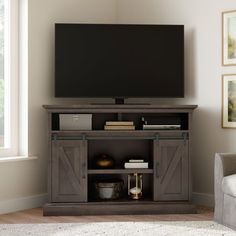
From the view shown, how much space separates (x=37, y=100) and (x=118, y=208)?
1.28 metres

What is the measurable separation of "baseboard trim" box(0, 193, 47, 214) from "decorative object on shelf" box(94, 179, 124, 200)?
1.92 ft

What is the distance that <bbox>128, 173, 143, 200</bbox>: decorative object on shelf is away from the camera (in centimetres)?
446

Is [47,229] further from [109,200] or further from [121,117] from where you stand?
[121,117]

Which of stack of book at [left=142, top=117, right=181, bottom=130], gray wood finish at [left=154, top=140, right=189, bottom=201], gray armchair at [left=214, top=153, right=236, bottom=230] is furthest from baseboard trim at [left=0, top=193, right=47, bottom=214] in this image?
gray armchair at [left=214, top=153, right=236, bottom=230]

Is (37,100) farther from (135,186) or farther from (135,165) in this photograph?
(135,186)

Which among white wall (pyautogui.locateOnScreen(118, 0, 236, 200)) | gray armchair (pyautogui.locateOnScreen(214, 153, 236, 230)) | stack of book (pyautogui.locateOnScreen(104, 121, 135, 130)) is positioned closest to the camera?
gray armchair (pyautogui.locateOnScreen(214, 153, 236, 230))

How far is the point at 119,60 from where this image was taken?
4.56m

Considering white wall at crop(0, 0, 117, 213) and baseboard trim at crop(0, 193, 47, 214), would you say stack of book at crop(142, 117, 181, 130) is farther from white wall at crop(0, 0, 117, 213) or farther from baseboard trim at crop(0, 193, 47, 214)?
baseboard trim at crop(0, 193, 47, 214)

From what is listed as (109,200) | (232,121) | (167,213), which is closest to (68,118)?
(109,200)

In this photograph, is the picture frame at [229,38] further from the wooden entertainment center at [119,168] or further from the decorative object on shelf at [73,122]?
the decorative object on shelf at [73,122]

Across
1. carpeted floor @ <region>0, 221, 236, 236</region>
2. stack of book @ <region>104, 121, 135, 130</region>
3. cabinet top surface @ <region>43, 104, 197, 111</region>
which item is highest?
cabinet top surface @ <region>43, 104, 197, 111</region>

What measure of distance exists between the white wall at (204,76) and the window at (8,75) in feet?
5.09

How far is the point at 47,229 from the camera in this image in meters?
3.65

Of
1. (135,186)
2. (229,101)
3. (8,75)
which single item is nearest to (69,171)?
(135,186)
